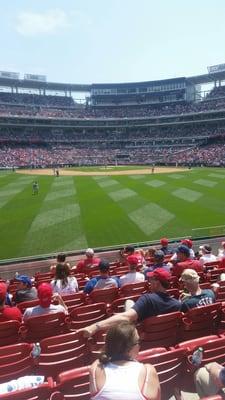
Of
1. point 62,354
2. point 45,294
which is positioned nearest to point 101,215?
point 45,294

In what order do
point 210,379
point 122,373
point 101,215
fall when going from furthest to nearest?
point 101,215
point 210,379
point 122,373

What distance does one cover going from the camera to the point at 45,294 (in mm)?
6734

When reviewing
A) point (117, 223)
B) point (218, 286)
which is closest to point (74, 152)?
point (117, 223)

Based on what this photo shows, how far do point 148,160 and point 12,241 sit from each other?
3213 inches

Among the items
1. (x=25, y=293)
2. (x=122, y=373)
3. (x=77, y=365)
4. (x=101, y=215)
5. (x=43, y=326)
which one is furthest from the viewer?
(x=101, y=215)

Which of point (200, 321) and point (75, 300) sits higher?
point (200, 321)

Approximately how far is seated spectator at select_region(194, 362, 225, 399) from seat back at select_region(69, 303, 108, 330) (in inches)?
101

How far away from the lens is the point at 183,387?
507 centimetres

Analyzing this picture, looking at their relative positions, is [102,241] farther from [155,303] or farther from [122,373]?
[122,373]

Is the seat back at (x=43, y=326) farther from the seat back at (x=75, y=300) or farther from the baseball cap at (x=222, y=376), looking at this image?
the baseball cap at (x=222, y=376)

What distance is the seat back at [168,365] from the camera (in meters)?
4.57

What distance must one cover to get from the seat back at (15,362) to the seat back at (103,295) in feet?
10.9

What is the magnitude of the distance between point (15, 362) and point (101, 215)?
23554mm

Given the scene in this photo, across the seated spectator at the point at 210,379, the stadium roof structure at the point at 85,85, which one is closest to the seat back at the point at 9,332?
the seated spectator at the point at 210,379
